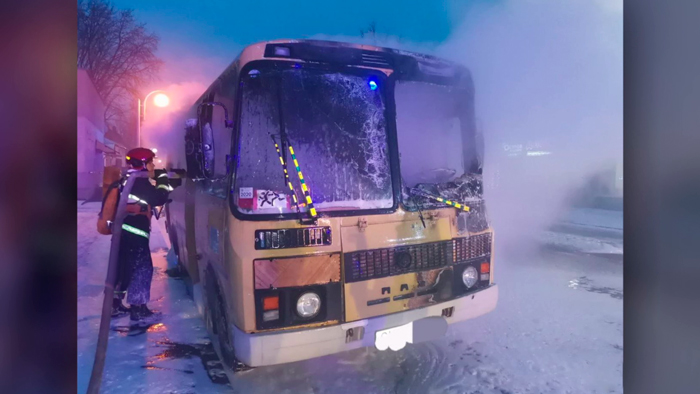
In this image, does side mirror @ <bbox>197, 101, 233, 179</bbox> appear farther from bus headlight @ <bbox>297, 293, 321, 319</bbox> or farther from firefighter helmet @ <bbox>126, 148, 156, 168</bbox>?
bus headlight @ <bbox>297, 293, 321, 319</bbox>

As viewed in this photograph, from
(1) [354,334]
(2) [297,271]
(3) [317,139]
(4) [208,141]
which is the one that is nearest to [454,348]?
(1) [354,334]

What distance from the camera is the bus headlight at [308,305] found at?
1.90 metres

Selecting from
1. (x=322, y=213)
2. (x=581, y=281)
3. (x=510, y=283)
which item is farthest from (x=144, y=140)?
(x=581, y=281)

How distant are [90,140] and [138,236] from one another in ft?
1.57

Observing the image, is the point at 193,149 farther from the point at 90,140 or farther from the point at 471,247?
the point at 471,247

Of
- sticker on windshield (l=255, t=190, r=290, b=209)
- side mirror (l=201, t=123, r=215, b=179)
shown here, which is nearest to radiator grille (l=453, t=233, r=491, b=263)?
sticker on windshield (l=255, t=190, r=290, b=209)

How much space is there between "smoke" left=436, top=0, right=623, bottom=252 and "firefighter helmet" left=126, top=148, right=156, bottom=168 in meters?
1.57

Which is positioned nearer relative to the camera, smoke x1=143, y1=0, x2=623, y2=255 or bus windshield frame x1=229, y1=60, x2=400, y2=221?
bus windshield frame x1=229, y1=60, x2=400, y2=221

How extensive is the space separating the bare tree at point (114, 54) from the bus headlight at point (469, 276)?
1852 millimetres

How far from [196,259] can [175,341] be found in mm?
382

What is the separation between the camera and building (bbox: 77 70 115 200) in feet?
6.03

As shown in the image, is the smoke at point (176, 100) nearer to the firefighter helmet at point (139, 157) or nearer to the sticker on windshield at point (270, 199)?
the firefighter helmet at point (139, 157)

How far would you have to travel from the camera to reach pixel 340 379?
212 centimetres
